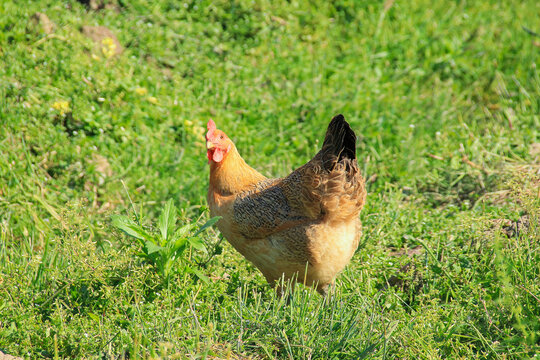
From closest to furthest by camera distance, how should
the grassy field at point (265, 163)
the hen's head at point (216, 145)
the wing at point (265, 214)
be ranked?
the grassy field at point (265, 163)
the wing at point (265, 214)
the hen's head at point (216, 145)

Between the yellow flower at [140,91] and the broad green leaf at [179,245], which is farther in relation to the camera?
the yellow flower at [140,91]

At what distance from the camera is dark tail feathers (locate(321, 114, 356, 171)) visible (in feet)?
12.0

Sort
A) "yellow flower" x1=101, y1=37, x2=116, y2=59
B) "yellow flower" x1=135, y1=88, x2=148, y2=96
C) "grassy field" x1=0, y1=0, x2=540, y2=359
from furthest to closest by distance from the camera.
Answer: "yellow flower" x1=101, y1=37, x2=116, y2=59 < "yellow flower" x1=135, y1=88, x2=148, y2=96 < "grassy field" x1=0, y1=0, x2=540, y2=359

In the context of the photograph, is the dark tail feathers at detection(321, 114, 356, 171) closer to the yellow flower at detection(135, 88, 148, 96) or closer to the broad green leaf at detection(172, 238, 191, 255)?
the broad green leaf at detection(172, 238, 191, 255)

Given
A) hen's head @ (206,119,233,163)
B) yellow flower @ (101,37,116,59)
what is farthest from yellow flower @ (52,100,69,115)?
hen's head @ (206,119,233,163)

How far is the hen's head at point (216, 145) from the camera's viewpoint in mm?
4219

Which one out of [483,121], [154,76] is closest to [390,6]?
[483,121]

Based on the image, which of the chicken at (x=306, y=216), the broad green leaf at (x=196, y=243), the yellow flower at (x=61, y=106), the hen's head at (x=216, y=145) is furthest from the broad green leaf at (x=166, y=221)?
the yellow flower at (x=61, y=106)

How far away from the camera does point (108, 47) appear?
6.12 metres

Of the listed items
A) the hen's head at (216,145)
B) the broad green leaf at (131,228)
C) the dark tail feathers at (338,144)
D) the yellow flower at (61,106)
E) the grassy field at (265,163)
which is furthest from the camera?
the yellow flower at (61,106)

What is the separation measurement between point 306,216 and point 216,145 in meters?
0.88

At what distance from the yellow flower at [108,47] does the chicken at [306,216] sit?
2.40 meters

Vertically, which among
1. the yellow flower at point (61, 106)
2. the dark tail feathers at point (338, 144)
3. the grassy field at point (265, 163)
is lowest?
the grassy field at point (265, 163)

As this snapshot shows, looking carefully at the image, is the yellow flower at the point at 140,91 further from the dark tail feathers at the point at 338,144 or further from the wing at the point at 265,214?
the dark tail feathers at the point at 338,144
